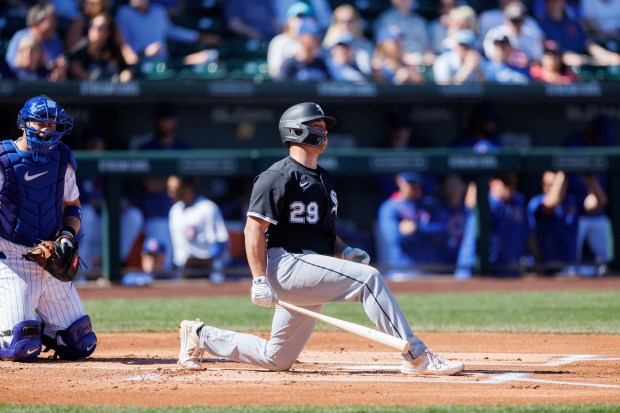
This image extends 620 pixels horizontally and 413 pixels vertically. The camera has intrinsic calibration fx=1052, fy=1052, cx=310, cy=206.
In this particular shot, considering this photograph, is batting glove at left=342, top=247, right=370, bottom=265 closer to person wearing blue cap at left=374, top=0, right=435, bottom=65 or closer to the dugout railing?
the dugout railing

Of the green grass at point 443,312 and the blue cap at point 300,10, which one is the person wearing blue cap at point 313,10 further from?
the green grass at point 443,312

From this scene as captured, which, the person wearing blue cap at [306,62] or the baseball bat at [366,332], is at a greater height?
the person wearing blue cap at [306,62]

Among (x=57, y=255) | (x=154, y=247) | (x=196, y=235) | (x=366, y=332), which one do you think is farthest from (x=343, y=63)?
(x=366, y=332)

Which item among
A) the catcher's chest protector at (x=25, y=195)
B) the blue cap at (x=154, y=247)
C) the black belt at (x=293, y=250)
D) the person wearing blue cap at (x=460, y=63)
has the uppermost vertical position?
the person wearing blue cap at (x=460, y=63)

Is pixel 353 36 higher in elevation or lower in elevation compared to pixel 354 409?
higher

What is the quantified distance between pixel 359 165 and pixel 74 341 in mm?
5794

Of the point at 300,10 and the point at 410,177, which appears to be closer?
the point at 410,177

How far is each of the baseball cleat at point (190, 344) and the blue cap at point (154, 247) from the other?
5.49m

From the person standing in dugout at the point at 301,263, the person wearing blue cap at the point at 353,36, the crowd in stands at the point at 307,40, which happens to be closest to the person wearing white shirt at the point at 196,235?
the crowd in stands at the point at 307,40

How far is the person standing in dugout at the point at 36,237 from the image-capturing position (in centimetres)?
594

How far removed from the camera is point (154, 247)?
36.8 feet

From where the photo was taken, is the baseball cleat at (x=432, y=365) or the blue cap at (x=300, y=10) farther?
the blue cap at (x=300, y=10)

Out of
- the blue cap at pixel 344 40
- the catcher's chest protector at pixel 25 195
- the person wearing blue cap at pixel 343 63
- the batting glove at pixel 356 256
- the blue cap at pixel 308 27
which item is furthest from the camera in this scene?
the person wearing blue cap at pixel 343 63

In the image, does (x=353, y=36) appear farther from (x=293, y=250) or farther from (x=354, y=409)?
(x=354, y=409)
